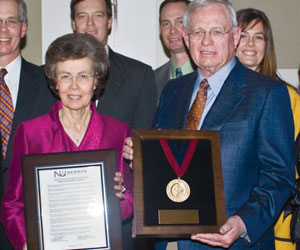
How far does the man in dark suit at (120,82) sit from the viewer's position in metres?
3.74

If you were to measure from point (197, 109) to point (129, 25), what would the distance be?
2689 mm

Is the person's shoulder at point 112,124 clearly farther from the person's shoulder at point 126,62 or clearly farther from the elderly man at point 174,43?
the elderly man at point 174,43

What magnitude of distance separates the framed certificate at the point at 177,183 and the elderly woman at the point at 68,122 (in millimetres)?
266

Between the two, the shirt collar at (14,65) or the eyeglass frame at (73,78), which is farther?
the shirt collar at (14,65)

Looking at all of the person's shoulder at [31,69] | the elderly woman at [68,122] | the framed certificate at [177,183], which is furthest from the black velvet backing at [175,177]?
the person's shoulder at [31,69]

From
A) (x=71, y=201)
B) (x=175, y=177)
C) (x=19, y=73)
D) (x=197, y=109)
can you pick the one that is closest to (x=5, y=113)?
(x=19, y=73)

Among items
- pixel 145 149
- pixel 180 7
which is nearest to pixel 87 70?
pixel 145 149

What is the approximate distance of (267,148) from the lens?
2467 mm

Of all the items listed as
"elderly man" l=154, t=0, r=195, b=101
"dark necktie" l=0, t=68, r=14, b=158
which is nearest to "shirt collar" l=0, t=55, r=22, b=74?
"dark necktie" l=0, t=68, r=14, b=158

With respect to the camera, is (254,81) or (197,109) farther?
(197,109)

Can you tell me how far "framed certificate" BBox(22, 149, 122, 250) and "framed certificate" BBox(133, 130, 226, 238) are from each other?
16 cm

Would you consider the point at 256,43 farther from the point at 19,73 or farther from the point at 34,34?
the point at 34,34

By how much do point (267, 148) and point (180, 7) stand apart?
2.29 meters

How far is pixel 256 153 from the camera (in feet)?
8.30
